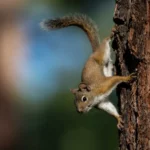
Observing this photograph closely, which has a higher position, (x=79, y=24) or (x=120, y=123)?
(x=79, y=24)

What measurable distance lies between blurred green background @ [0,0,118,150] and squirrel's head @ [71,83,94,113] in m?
2.70

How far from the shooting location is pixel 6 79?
751cm

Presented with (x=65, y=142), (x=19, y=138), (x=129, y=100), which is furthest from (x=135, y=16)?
(x=19, y=138)

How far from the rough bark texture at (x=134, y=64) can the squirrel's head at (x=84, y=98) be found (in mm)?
390

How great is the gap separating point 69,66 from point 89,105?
207 inches

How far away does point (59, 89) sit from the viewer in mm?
7680

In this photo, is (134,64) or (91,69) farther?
(91,69)

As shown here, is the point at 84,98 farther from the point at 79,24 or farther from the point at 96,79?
the point at 79,24

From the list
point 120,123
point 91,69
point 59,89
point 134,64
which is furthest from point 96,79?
point 59,89

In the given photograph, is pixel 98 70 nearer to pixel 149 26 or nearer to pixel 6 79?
pixel 149 26

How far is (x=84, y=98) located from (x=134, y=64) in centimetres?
57

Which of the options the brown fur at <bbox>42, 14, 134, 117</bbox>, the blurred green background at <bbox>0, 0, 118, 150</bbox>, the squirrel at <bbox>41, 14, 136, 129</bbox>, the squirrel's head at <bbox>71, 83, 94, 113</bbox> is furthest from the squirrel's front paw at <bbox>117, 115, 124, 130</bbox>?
the blurred green background at <bbox>0, 0, 118, 150</bbox>

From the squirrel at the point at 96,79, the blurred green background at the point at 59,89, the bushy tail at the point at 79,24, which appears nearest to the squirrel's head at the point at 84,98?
the squirrel at the point at 96,79

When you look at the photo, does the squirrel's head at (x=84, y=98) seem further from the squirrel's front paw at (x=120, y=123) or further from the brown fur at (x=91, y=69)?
the squirrel's front paw at (x=120, y=123)
